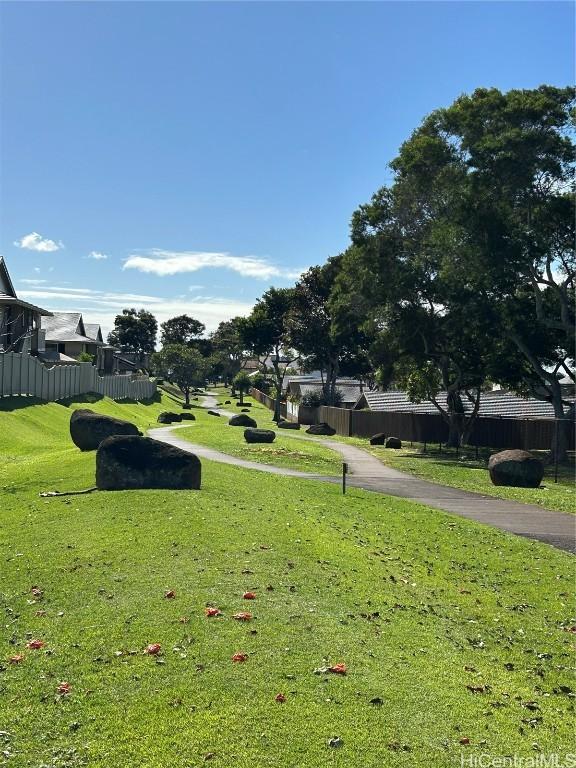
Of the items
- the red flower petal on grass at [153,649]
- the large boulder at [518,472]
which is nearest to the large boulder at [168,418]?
the large boulder at [518,472]

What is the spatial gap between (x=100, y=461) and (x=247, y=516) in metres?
4.38

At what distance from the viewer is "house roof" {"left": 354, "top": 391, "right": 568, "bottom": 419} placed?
5569cm

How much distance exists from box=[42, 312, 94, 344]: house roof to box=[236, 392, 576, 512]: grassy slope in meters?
42.5

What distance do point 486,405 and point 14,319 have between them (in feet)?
128

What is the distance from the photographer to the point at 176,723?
5.79 m

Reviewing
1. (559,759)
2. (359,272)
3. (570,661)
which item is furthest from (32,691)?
(359,272)

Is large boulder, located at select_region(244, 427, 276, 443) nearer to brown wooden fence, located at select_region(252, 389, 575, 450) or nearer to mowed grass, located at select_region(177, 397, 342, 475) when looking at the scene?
mowed grass, located at select_region(177, 397, 342, 475)

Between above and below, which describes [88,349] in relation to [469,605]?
above

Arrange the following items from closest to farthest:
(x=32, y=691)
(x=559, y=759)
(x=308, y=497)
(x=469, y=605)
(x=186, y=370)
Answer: (x=559, y=759) < (x=32, y=691) < (x=469, y=605) < (x=308, y=497) < (x=186, y=370)

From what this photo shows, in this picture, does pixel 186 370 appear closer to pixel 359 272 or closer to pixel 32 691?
pixel 359 272

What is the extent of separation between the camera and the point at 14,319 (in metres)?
54.8

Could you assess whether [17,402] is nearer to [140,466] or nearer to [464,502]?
[140,466]

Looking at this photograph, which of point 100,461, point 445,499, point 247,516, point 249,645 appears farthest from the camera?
point 445,499

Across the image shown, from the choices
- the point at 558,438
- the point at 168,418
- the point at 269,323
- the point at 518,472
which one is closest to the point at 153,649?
the point at 518,472
